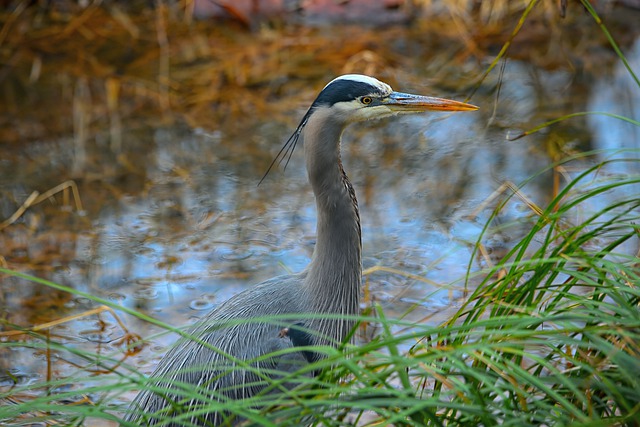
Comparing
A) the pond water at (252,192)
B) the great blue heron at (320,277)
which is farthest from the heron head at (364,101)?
the pond water at (252,192)

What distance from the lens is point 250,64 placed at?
6.07 m

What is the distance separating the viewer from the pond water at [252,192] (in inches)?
156

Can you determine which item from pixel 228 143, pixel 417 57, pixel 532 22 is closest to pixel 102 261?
pixel 228 143

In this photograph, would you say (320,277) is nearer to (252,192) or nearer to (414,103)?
(414,103)

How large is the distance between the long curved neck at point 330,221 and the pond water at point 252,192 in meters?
0.51

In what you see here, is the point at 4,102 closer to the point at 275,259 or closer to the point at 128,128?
the point at 128,128

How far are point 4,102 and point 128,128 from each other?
870mm

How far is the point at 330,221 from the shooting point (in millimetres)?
2889

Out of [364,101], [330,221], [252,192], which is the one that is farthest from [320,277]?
[252,192]

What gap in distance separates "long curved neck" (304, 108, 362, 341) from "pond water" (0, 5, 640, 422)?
1.67ft

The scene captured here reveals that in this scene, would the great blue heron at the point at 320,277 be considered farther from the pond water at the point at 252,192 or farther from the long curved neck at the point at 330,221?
the pond water at the point at 252,192

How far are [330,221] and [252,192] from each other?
198cm

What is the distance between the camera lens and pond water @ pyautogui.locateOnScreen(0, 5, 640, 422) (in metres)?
3.97

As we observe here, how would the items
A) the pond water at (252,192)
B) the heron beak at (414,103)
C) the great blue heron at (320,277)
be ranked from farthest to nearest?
the pond water at (252,192), the heron beak at (414,103), the great blue heron at (320,277)
